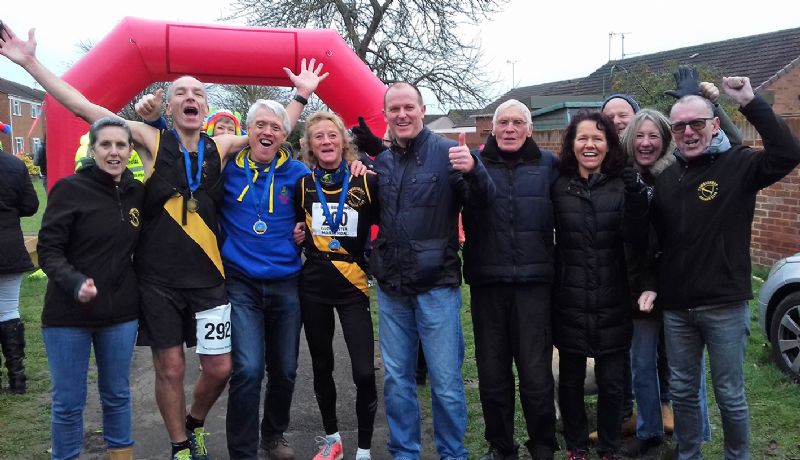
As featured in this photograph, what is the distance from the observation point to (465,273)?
144 inches

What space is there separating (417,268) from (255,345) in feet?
3.39

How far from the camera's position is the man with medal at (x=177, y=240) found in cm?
338

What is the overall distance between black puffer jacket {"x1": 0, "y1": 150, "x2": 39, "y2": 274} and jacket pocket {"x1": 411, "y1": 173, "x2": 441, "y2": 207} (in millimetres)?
3314

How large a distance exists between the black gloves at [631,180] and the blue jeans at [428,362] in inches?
42.6

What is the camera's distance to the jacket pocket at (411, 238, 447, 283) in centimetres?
349

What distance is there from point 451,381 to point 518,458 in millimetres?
684

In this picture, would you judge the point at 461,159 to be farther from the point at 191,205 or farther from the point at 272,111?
the point at 191,205

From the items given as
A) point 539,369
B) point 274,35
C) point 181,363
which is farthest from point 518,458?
point 274,35

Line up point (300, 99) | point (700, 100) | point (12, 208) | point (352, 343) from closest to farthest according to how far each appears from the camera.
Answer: point (700, 100) < point (352, 343) < point (300, 99) < point (12, 208)

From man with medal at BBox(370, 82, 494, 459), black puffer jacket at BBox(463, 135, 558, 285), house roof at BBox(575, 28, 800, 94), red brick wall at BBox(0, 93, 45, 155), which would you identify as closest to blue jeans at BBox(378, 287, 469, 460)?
man with medal at BBox(370, 82, 494, 459)

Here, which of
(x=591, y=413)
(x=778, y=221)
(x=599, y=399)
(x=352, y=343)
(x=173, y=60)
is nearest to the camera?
(x=599, y=399)

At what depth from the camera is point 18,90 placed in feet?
209

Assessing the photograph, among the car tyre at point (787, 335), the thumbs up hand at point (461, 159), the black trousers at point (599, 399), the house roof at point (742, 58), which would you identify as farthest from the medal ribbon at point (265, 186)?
the house roof at point (742, 58)

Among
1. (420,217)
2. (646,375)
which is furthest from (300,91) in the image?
(646,375)
